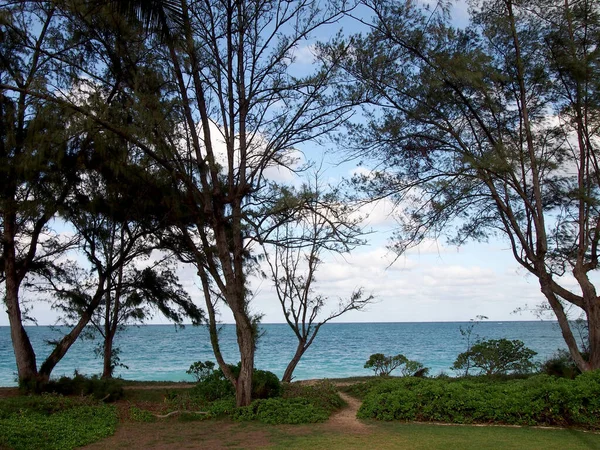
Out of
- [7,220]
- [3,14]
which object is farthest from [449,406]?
[3,14]

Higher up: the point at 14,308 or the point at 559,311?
the point at 14,308

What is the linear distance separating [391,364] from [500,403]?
700 centimetres

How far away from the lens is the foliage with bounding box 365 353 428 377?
48.8 ft

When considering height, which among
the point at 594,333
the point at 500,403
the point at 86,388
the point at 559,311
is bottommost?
the point at 86,388

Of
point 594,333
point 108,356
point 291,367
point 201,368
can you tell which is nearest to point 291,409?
point 201,368

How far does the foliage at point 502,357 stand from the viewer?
43.3ft

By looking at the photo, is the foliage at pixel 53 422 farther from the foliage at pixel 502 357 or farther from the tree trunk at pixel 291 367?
the foliage at pixel 502 357

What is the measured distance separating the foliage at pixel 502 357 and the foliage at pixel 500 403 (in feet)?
13.8

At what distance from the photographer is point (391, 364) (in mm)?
15406

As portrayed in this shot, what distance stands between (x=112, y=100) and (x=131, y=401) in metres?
6.12

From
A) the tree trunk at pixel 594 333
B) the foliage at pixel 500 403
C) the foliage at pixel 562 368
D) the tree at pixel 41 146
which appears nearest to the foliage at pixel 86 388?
the tree at pixel 41 146

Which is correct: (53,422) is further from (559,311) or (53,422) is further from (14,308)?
(559,311)

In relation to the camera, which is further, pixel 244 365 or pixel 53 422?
pixel 244 365

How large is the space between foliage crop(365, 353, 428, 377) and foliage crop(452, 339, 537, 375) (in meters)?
1.85
